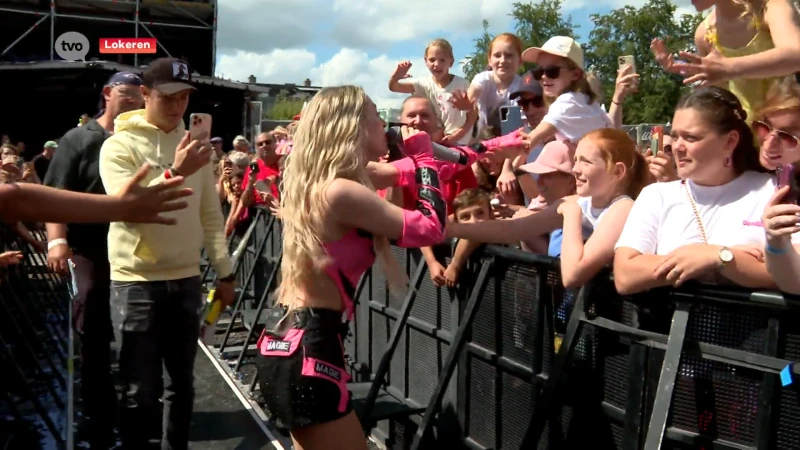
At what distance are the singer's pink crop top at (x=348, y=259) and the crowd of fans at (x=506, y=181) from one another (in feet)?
0.20

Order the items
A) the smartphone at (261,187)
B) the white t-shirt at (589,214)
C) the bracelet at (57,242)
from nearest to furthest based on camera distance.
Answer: the white t-shirt at (589,214) < the bracelet at (57,242) < the smartphone at (261,187)

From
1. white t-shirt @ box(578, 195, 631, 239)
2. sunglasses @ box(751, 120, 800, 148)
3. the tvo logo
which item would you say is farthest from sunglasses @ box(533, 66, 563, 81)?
the tvo logo

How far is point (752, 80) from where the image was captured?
291 centimetres

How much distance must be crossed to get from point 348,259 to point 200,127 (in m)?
1.28

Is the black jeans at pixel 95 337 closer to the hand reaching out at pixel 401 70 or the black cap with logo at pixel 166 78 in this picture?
the black cap with logo at pixel 166 78

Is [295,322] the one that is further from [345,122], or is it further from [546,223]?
[546,223]

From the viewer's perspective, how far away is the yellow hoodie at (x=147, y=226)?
371cm

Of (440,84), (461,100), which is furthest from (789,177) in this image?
(440,84)

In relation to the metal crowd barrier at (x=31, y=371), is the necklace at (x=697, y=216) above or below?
above

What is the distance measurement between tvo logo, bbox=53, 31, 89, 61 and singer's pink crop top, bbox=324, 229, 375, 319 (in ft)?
61.8

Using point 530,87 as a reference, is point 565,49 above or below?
above

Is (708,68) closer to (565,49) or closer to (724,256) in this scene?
(724,256)

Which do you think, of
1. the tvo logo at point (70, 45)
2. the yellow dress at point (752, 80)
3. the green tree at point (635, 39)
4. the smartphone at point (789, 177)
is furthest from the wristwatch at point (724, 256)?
the green tree at point (635, 39)

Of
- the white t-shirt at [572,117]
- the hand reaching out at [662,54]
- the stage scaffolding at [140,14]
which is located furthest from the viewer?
the stage scaffolding at [140,14]
